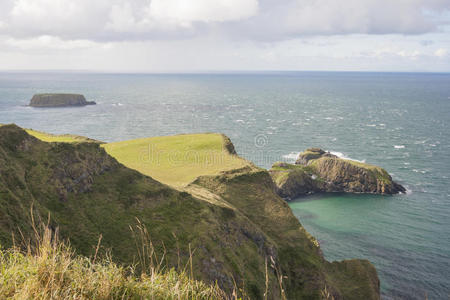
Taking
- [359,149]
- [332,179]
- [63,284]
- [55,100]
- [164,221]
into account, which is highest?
[63,284]

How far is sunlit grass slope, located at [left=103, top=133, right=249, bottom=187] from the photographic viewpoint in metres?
45.4

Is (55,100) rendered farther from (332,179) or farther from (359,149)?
(332,179)

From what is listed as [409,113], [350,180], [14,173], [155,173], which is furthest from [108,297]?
[409,113]

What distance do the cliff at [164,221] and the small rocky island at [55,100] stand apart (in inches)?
6843

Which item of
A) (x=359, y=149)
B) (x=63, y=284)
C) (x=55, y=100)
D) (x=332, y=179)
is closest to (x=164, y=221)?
(x=63, y=284)

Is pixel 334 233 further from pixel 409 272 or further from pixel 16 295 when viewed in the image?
pixel 16 295

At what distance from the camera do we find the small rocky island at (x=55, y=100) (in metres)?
185

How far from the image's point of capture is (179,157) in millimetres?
52906

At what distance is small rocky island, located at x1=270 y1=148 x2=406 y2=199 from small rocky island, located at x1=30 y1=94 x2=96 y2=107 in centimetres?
14965

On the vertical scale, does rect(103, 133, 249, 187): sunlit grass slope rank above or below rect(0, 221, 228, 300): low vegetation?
below

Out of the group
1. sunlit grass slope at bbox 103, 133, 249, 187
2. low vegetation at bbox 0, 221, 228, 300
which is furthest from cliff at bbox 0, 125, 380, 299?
low vegetation at bbox 0, 221, 228, 300

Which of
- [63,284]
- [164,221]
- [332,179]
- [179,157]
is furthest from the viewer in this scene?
[332,179]

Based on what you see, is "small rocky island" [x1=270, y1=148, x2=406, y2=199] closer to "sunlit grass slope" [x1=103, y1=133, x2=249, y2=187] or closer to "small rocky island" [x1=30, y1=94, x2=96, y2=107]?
"sunlit grass slope" [x1=103, y1=133, x2=249, y2=187]

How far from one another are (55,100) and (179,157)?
536 feet
